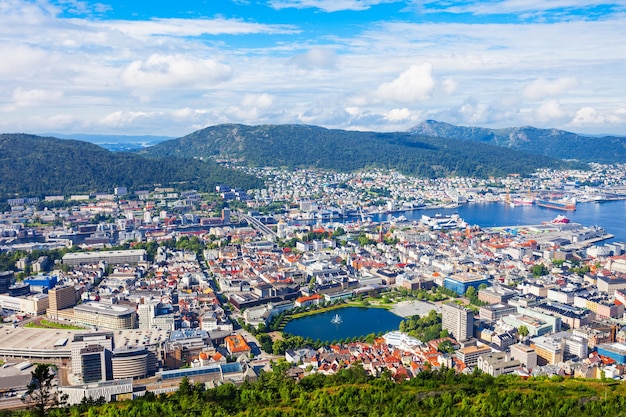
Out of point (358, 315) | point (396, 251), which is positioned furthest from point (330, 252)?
point (358, 315)

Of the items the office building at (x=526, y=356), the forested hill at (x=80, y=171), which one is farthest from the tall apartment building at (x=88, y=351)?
the forested hill at (x=80, y=171)

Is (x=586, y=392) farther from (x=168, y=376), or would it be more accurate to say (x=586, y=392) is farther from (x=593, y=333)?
(x=168, y=376)

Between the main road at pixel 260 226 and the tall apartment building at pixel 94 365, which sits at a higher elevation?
the main road at pixel 260 226

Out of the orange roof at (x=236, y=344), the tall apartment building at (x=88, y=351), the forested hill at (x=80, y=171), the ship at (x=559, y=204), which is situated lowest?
the orange roof at (x=236, y=344)

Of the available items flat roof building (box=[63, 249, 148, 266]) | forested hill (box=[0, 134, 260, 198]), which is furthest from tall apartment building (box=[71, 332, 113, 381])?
forested hill (box=[0, 134, 260, 198])

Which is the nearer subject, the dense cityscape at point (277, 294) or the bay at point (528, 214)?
the dense cityscape at point (277, 294)

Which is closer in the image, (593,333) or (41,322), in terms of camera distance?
(593,333)

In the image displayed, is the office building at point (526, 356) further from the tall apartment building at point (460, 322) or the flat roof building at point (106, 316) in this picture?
the flat roof building at point (106, 316)
